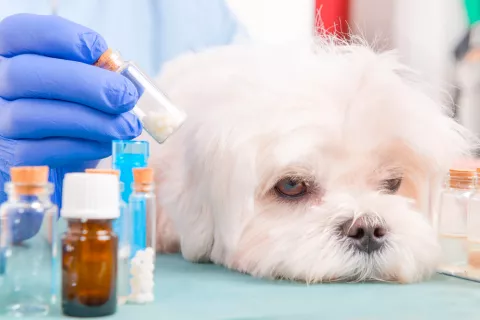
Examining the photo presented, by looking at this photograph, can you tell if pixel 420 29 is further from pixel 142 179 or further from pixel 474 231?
pixel 142 179

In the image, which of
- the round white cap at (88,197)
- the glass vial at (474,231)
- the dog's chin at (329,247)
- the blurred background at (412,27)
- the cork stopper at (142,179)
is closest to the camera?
the round white cap at (88,197)

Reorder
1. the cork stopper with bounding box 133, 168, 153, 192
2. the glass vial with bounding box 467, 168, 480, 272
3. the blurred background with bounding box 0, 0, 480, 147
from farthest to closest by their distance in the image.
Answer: the blurred background with bounding box 0, 0, 480, 147 < the glass vial with bounding box 467, 168, 480, 272 < the cork stopper with bounding box 133, 168, 153, 192

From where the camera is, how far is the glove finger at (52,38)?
116 cm

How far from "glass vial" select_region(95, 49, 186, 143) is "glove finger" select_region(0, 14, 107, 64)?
0.10 ft

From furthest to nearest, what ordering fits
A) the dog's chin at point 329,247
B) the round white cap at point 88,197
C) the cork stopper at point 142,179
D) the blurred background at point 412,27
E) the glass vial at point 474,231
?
the blurred background at point 412,27, the glass vial at point 474,231, the dog's chin at point 329,247, the cork stopper at point 142,179, the round white cap at point 88,197

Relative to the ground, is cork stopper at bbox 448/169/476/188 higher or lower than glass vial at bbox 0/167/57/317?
higher

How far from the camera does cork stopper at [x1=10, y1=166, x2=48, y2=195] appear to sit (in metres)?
0.72

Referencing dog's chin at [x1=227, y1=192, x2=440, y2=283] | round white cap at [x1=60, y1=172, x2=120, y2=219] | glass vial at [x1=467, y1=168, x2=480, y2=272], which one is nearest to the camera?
round white cap at [x1=60, y1=172, x2=120, y2=219]

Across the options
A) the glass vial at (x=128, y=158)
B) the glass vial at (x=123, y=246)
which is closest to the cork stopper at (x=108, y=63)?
the glass vial at (x=128, y=158)

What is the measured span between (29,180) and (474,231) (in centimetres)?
80

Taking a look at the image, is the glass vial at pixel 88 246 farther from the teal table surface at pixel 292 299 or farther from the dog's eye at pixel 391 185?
the dog's eye at pixel 391 185

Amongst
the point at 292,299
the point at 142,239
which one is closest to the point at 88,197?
the point at 142,239

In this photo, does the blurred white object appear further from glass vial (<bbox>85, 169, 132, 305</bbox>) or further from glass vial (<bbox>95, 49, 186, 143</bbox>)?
glass vial (<bbox>85, 169, 132, 305</bbox>)

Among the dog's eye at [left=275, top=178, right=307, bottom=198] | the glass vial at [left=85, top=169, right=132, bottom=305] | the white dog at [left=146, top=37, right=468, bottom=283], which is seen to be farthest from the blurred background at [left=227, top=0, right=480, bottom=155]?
the glass vial at [left=85, top=169, right=132, bottom=305]
